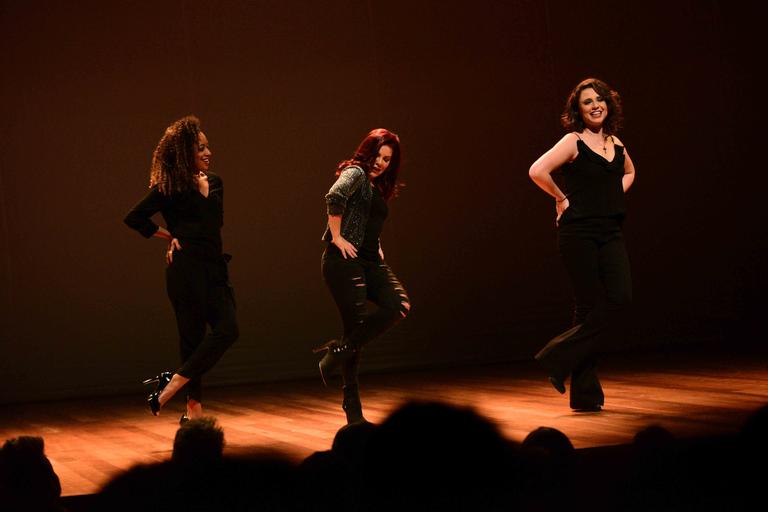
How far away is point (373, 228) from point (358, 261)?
15cm

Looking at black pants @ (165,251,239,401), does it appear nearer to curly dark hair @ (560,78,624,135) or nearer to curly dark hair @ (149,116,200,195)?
curly dark hair @ (149,116,200,195)

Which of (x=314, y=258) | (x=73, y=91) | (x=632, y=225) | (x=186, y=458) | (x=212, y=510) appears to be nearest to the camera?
(x=212, y=510)

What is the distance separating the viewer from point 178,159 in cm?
451

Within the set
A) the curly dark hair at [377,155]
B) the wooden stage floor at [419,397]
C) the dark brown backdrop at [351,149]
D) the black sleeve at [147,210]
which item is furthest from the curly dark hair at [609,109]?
the dark brown backdrop at [351,149]

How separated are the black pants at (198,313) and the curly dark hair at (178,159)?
0.29 meters

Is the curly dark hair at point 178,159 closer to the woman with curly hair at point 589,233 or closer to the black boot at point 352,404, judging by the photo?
the black boot at point 352,404

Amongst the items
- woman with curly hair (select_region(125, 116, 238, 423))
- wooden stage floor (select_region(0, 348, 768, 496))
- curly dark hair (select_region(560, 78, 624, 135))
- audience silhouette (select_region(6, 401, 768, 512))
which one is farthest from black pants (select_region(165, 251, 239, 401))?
audience silhouette (select_region(6, 401, 768, 512))

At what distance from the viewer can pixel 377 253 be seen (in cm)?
430

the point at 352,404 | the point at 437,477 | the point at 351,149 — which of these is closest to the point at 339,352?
the point at 352,404

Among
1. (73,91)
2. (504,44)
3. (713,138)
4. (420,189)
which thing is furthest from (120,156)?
(713,138)

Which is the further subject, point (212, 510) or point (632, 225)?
point (632, 225)

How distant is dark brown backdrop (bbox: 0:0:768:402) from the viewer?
6426 millimetres

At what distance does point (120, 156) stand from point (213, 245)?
2.17m

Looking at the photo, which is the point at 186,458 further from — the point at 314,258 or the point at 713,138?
the point at 713,138
